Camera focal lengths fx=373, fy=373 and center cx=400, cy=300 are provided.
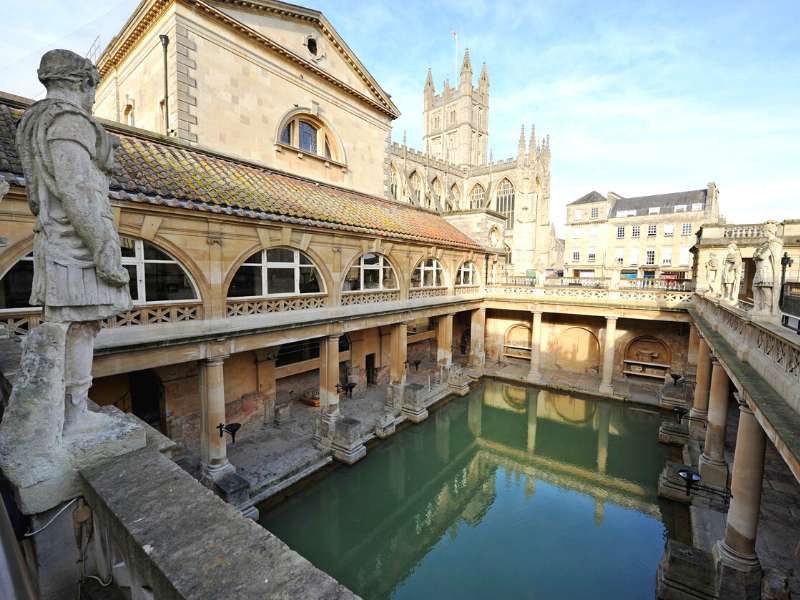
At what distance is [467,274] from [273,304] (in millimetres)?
13285

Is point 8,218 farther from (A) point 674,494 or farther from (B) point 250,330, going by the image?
(A) point 674,494

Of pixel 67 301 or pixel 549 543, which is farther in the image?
pixel 549 543

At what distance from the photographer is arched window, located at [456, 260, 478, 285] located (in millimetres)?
→ 21203

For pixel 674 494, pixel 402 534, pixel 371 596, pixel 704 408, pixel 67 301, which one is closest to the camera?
pixel 67 301

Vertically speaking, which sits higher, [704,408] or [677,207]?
[677,207]

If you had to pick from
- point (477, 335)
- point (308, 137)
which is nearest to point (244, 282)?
point (308, 137)

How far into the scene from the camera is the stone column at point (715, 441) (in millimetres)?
10734

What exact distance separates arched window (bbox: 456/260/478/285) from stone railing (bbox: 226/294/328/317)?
414 inches

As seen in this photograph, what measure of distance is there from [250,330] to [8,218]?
201 inches

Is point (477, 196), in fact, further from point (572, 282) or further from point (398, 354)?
point (398, 354)

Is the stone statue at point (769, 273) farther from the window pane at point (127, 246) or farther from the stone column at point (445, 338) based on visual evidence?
the stone column at point (445, 338)

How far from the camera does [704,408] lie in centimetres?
1456

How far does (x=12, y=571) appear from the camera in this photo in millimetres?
2607

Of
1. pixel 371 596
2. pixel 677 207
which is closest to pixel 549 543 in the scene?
pixel 371 596
